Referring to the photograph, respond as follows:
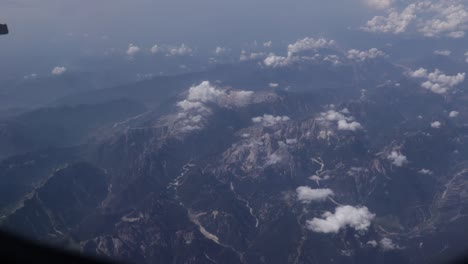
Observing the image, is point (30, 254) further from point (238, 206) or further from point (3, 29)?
point (238, 206)

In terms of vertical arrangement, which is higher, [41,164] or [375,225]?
[41,164]

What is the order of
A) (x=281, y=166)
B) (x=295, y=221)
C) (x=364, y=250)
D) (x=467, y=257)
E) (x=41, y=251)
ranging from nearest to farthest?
(x=41, y=251)
(x=467, y=257)
(x=364, y=250)
(x=295, y=221)
(x=281, y=166)

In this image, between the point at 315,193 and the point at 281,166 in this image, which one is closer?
the point at 315,193

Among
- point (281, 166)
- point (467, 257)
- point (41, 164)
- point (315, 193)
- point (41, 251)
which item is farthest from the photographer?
point (281, 166)

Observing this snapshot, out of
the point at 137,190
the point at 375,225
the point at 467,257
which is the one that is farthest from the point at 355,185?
the point at 467,257

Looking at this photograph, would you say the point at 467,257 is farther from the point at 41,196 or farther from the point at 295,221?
the point at 41,196

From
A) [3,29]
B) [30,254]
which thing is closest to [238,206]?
[3,29]

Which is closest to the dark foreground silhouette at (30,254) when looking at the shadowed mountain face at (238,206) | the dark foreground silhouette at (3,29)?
the dark foreground silhouette at (3,29)

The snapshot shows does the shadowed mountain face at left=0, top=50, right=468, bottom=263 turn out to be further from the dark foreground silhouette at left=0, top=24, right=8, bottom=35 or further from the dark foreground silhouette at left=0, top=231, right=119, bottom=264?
the dark foreground silhouette at left=0, top=231, right=119, bottom=264
